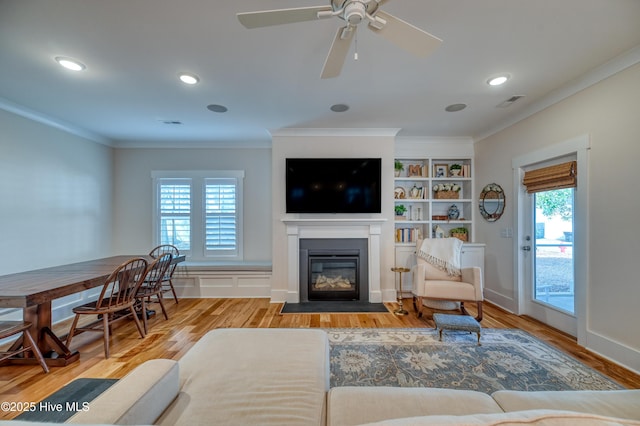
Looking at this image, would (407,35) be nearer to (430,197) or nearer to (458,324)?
(458,324)

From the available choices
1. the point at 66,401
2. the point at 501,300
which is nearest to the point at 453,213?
the point at 501,300

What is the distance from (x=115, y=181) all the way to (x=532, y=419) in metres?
5.70

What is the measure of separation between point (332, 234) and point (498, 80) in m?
2.61

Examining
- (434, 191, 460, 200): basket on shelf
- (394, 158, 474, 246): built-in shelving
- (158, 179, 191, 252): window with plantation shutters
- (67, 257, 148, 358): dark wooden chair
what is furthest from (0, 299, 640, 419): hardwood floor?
(434, 191, 460, 200): basket on shelf

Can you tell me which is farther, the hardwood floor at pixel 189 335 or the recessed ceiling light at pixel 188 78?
the recessed ceiling light at pixel 188 78

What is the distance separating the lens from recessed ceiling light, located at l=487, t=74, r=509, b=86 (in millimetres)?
2387

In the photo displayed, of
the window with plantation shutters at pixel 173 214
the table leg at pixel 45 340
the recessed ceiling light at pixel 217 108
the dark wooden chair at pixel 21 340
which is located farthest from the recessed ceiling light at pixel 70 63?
the window with plantation shutters at pixel 173 214

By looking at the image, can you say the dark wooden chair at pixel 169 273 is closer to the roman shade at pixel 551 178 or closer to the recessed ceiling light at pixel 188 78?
the recessed ceiling light at pixel 188 78

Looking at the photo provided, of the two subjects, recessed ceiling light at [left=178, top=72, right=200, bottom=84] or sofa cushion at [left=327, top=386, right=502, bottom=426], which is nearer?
sofa cushion at [left=327, top=386, right=502, bottom=426]

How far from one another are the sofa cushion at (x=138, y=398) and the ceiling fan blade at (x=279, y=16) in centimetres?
164

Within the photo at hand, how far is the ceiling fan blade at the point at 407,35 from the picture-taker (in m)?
1.33

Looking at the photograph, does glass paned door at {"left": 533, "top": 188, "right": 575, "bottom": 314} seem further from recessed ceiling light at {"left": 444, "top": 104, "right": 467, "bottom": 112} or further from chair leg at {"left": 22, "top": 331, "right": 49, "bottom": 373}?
chair leg at {"left": 22, "top": 331, "right": 49, "bottom": 373}

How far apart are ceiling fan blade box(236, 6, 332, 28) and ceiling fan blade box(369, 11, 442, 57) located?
32 centimetres

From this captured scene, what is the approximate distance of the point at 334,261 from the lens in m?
3.90
